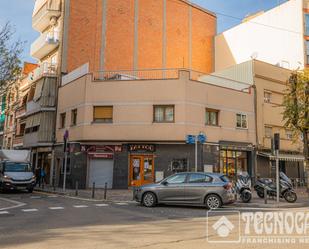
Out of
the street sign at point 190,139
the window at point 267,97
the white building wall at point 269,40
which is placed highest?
the white building wall at point 269,40

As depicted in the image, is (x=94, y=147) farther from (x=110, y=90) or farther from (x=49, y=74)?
(x=49, y=74)

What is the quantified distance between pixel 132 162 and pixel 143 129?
2.37 m

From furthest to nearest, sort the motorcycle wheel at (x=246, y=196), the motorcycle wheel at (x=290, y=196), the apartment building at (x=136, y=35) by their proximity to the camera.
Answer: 1. the apartment building at (x=136, y=35)
2. the motorcycle wheel at (x=290, y=196)
3. the motorcycle wheel at (x=246, y=196)

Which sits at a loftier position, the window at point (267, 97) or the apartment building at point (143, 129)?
the window at point (267, 97)

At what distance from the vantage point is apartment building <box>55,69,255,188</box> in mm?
24125

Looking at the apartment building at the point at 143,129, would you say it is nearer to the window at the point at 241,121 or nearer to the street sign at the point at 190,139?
the street sign at the point at 190,139

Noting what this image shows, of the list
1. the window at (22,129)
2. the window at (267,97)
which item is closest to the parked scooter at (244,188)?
the window at (267,97)

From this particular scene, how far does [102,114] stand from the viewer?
25203 mm

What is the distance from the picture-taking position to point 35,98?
104 ft

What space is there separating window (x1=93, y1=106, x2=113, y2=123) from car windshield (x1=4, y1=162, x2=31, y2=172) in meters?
5.47

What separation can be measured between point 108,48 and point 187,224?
83.4 feet

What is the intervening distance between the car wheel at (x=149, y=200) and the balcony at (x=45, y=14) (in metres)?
22.6

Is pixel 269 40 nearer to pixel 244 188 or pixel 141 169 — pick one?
pixel 141 169

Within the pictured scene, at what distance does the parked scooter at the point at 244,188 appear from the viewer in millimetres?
16375
